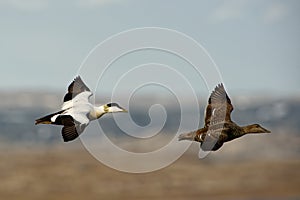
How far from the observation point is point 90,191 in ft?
380

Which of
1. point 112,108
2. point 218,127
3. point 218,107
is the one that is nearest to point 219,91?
point 218,107

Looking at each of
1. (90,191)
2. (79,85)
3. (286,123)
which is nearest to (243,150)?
(90,191)

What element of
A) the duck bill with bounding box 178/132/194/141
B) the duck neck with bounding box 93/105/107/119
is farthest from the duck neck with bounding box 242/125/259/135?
the duck neck with bounding box 93/105/107/119

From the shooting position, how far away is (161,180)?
12231 cm

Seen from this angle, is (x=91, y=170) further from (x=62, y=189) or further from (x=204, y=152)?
(x=204, y=152)

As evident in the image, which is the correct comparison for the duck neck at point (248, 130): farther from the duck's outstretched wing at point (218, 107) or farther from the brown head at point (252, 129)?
the duck's outstretched wing at point (218, 107)

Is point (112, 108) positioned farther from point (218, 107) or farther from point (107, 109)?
point (218, 107)

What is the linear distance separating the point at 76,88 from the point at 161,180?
348ft

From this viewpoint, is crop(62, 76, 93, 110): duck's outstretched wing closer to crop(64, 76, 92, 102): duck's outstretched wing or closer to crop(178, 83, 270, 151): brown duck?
crop(64, 76, 92, 102): duck's outstretched wing

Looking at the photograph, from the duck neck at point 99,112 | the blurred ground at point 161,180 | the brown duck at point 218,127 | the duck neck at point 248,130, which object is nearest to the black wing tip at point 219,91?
the brown duck at point 218,127

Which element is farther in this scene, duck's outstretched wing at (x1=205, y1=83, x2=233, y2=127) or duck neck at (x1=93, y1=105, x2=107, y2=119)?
duck's outstretched wing at (x1=205, y1=83, x2=233, y2=127)

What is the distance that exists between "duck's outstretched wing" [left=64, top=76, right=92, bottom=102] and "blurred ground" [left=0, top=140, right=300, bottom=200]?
94.5 m

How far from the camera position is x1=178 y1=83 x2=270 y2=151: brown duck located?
15242 mm

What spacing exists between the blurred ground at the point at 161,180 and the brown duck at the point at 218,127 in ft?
310
